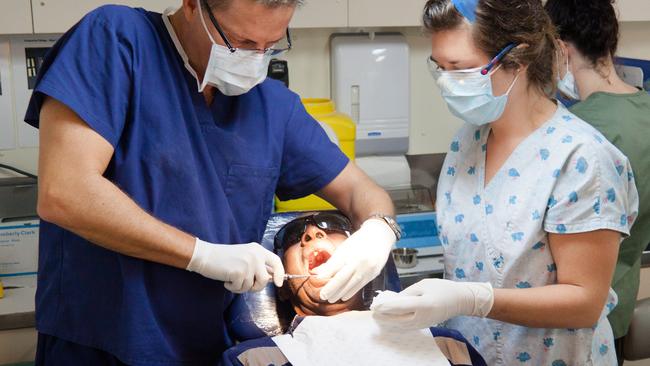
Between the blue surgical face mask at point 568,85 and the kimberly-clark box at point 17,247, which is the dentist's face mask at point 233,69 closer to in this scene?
the blue surgical face mask at point 568,85

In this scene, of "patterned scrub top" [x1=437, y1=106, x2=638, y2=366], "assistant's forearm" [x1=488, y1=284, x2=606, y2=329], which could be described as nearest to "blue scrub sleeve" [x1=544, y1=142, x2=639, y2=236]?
"patterned scrub top" [x1=437, y1=106, x2=638, y2=366]

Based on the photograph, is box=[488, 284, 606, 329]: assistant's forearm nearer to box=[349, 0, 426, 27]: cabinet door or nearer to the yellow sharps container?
the yellow sharps container

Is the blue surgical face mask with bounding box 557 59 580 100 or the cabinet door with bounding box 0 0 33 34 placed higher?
the cabinet door with bounding box 0 0 33 34

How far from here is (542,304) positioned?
5.23 feet

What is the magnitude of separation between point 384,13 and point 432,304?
5.31 feet

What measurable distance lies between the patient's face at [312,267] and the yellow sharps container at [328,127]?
878 millimetres

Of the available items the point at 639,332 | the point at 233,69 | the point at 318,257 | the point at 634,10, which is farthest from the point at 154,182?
the point at 634,10

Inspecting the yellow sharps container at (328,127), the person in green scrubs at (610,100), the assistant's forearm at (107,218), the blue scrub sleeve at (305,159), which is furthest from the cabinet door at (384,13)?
the assistant's forearm at (107,218)

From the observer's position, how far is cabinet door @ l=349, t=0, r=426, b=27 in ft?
9.27

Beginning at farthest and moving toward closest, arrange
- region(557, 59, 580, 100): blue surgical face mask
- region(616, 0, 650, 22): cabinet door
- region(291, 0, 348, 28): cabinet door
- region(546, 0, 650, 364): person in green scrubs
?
region(616, 0, 650, 22): cabinet door, region(291, 0, 348, 28): cabinet door, region(557, 59, 580, 100): blue surgical face mask, region(546, 0, 650, 364): person in green scrubs

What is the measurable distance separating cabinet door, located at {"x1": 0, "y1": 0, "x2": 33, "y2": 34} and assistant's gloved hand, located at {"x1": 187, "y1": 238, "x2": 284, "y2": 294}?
4.66 feet

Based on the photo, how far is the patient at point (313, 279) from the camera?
1.51 meters

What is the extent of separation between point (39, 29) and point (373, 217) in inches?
56.2

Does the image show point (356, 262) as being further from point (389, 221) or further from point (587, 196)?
point (587, 196)
